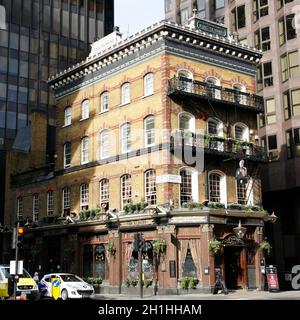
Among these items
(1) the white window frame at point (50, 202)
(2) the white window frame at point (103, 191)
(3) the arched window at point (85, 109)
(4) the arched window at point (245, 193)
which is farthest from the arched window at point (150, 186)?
(1) the white window frame at point (50, 202)

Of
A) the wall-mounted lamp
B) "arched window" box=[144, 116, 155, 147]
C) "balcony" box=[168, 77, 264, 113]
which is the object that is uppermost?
"balcony" box=[168, 77, 264, 113]

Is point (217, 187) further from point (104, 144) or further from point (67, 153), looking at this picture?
point (67, 153)

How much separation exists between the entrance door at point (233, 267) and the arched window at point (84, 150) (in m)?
12.3

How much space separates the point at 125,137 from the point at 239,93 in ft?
26.5

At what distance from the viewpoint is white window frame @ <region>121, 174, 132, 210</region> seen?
32000 millimetres

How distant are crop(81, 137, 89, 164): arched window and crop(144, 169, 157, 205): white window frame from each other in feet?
22.6

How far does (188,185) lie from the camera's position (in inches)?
1190

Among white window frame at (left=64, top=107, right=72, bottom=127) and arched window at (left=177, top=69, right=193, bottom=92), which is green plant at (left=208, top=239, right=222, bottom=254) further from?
white window frame at (left=64, top=107, right=72, bottom=127)

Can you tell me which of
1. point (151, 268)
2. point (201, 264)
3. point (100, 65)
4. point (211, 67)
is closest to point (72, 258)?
point (151, 268)

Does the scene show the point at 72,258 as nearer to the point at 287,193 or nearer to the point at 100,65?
the point at 100,65

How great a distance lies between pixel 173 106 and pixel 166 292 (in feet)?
35.6

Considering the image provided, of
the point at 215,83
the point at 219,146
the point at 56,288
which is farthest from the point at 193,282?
the point at 215,83

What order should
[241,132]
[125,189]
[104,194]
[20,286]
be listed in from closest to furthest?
[20,286] → [125,189] → [241,132] → [104,194]

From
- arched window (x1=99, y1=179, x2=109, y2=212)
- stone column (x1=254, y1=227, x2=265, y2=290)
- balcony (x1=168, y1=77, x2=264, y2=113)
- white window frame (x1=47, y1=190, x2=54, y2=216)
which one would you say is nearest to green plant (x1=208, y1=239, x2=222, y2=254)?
stone column (x1=254, y1=227, x2=265, y2=290)
